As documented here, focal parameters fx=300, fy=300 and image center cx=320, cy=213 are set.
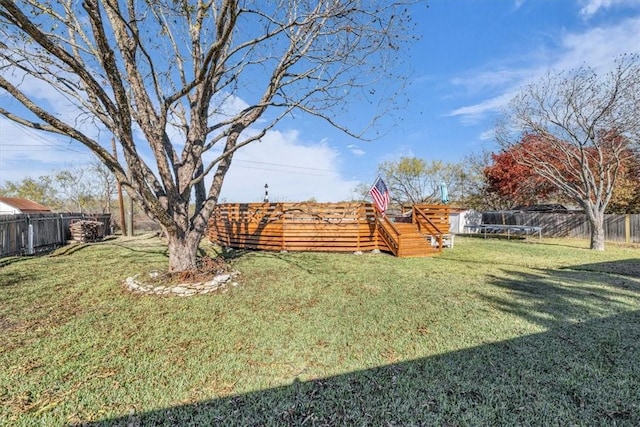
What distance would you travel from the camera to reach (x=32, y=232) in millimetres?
9156

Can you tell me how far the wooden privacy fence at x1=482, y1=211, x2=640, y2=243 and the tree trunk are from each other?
16507 mm

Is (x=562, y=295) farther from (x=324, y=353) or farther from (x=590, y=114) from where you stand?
(x=590, y=114)

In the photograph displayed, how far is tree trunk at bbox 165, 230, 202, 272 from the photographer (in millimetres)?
5121

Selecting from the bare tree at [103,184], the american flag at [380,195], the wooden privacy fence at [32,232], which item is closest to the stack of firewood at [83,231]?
the wooden privacy fence at [32,232]

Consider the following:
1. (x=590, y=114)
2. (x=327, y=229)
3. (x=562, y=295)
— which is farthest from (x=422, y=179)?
(x=562, y=295)

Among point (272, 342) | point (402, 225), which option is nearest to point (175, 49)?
point (272, 342)

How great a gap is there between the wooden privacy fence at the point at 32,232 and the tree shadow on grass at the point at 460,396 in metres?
9.61

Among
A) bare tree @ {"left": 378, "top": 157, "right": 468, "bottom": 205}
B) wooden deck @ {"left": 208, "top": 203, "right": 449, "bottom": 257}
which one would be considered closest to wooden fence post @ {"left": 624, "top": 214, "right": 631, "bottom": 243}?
wooden deck @ {"left": 208, "top": 203, "right": 449, "bottom": 257}

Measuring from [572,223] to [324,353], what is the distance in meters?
17.0

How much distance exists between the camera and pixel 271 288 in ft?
16.1

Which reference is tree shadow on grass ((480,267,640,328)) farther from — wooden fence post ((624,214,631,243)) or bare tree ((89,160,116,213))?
bare tree ((89,160,116,213))

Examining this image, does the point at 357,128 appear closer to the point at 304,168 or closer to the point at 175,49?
the point at 175,49

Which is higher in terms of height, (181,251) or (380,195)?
(380,195)

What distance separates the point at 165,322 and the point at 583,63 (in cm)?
1358
